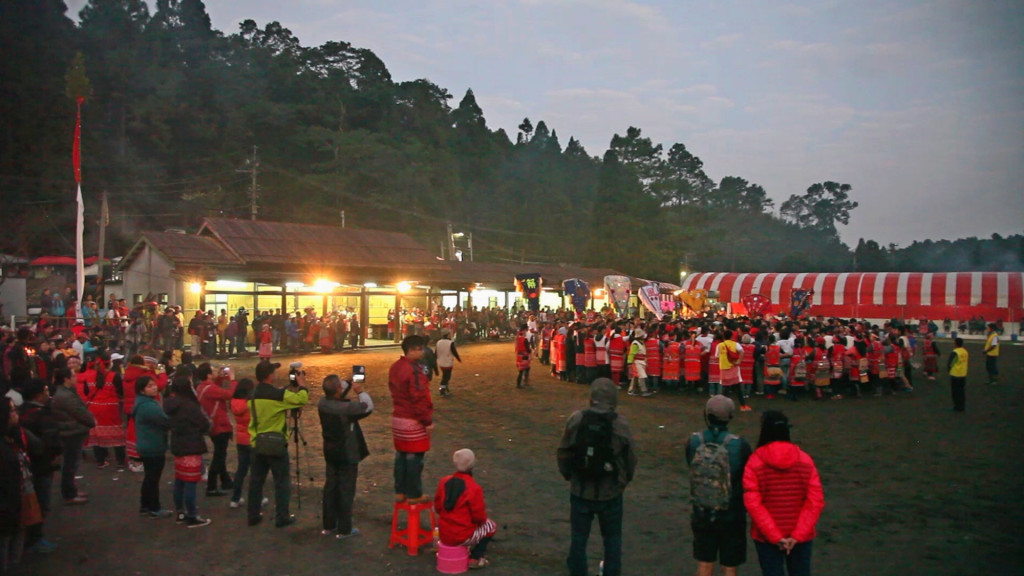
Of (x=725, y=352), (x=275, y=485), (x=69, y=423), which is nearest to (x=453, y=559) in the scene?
(x=275, y=485)

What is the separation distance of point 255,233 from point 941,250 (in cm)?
6306

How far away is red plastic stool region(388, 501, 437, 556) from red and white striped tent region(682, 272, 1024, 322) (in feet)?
111

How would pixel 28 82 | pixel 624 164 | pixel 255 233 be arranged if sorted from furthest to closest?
pixel 624 164 → pixel 28 82 → pixel 255 233

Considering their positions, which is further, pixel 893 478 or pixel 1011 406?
pixel 1011 406

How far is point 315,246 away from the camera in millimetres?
29172

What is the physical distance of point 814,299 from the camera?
4216 centimetres

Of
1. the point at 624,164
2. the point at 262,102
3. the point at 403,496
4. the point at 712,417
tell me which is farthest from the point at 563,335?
the point at 624,164

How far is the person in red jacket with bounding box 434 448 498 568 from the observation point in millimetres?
5824

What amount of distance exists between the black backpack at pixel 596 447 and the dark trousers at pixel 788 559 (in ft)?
3.64

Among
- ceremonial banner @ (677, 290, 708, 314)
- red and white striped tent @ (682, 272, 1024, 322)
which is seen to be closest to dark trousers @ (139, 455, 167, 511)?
ceremonial banner @ (677, 290, 708, 314)

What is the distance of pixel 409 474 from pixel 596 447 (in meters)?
2.41

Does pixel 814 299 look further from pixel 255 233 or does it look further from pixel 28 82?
pixel 28 82

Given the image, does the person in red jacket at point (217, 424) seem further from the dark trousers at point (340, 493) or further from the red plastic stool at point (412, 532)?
the red plastic stool at point (412, 532)

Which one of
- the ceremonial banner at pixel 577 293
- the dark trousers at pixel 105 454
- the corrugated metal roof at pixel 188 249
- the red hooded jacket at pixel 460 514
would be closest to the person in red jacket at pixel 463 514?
the red hooded jacket at pixel 460 514
